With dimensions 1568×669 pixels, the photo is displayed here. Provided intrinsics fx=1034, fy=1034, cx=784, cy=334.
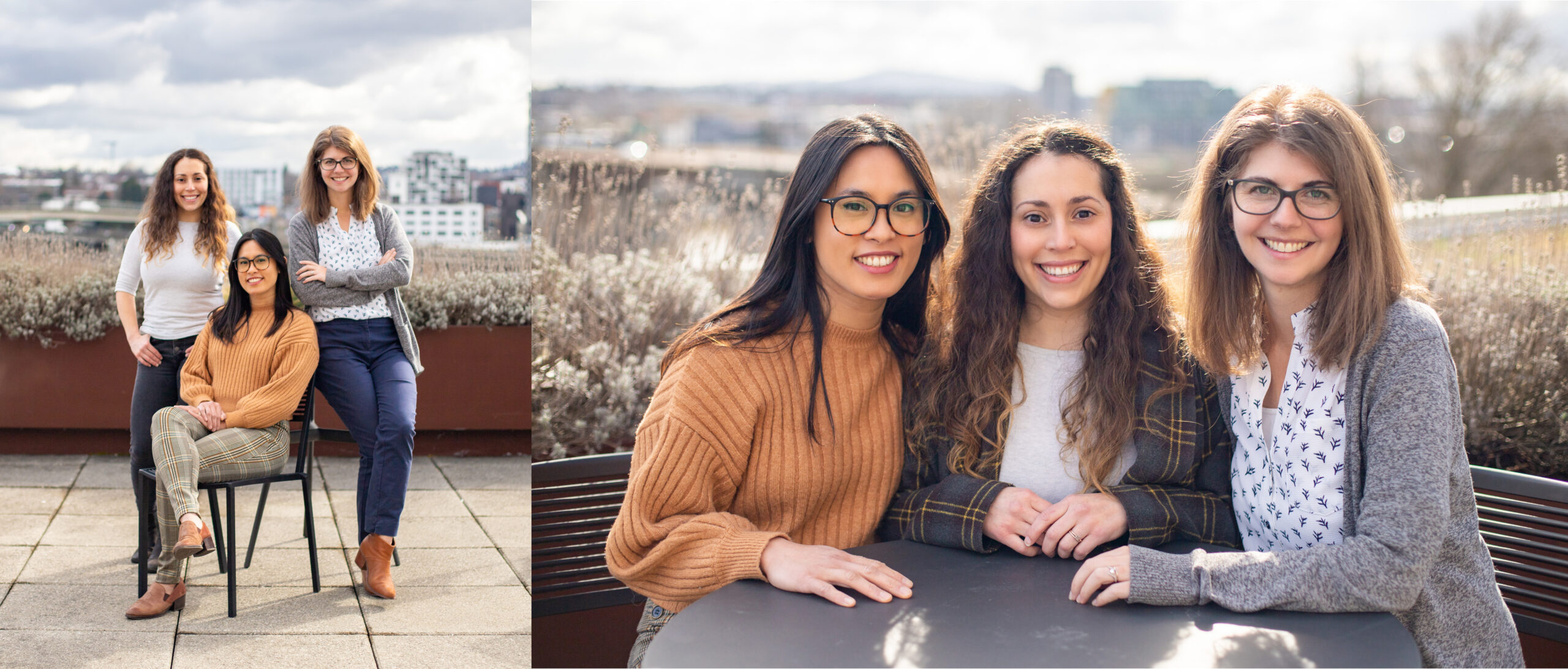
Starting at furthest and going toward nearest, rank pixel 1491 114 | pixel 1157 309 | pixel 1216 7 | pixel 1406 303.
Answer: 1. pixel 1491 114
2. pixel 1216 7
3. pixel 1157 309
4. pixel 1406 303

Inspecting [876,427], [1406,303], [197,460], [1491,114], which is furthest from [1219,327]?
[1491,114]

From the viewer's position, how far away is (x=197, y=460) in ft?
9.97

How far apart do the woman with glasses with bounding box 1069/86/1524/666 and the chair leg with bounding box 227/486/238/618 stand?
8.38 ft

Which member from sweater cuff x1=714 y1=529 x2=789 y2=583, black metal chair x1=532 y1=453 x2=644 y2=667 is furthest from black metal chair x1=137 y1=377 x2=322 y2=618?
sweater cuff x1=714 y1=529 x2=789 y2=583

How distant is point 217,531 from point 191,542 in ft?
1.24

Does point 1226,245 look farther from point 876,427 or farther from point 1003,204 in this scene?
point 876,427

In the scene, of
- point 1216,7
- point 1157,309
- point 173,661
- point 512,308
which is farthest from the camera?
point 1216,7

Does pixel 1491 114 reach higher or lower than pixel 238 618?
higher

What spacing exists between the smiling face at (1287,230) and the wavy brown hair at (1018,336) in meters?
0.22

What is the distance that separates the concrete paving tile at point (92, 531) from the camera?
370 cm

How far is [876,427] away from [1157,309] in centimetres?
57

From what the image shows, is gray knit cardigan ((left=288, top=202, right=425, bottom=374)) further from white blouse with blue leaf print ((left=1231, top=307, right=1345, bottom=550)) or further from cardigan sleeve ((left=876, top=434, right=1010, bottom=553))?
white blouse with blue leaf print ((left=1231, top=307, right=1345, bottom=550))

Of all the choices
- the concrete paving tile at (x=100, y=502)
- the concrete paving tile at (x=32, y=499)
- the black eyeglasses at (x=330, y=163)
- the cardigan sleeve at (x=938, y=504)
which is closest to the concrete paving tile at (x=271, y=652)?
the concrete paving tile at (x=100, y=502)

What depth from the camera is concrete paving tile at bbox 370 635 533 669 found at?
301 cm
